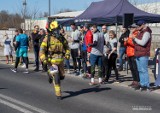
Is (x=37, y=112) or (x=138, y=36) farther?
(x=138, y=36)

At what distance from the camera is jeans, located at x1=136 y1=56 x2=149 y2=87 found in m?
10.7

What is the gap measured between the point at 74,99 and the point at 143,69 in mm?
2313

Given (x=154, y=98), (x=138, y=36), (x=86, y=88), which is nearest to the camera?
(x=154, y=98)

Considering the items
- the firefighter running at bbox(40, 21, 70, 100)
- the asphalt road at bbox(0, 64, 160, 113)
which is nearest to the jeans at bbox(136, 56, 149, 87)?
the asphalt road at bbox(0, 64, 160, 113)

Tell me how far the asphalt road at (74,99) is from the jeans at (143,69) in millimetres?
370

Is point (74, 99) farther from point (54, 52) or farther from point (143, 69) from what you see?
point (143, 69)

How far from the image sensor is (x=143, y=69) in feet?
35.2

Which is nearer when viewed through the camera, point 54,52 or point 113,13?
point 54,52

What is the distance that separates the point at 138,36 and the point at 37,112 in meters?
3.91

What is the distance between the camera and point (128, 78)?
1375 cm

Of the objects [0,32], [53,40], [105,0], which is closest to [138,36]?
[53,40]

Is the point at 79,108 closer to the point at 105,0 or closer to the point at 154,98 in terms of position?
the point at 154,98

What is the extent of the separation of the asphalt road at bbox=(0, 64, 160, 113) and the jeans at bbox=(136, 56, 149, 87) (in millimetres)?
370

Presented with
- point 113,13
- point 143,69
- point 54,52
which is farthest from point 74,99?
point 113,13
